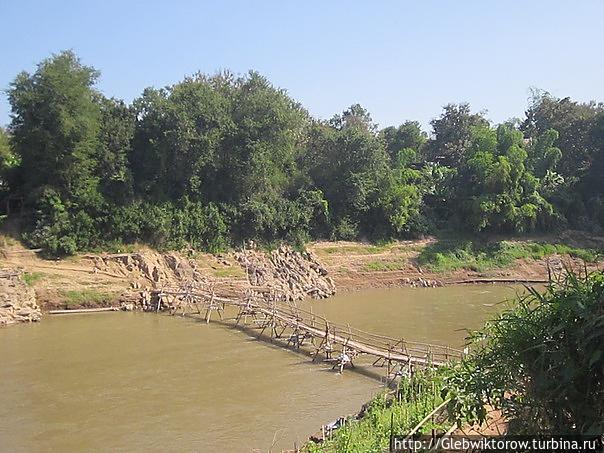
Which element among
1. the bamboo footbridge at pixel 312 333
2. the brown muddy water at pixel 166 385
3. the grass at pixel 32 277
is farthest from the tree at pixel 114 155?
the brown muddy water at pixel 166 385

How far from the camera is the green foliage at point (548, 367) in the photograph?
486 cm

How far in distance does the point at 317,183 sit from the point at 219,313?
13905mm

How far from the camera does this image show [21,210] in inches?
1042

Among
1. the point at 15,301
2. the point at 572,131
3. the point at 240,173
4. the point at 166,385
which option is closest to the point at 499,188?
the point at 572,131

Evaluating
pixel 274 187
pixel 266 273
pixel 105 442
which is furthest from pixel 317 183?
pixel 105 442

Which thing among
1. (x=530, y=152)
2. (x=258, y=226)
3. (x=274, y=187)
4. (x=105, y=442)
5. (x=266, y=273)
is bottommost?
(x=105, y=442)

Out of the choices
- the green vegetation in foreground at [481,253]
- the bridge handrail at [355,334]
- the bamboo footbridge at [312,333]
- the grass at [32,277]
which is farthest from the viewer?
the green vegetation in foreground at [481,253]

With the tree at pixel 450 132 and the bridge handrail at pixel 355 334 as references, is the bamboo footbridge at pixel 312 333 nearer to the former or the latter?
the bridge handrail at pixel 355 334

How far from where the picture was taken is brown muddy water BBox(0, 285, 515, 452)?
10711 mm

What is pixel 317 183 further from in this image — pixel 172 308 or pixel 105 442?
pixel 105 442

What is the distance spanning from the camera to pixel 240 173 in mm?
30016

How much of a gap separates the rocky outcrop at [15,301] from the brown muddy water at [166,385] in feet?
2.21

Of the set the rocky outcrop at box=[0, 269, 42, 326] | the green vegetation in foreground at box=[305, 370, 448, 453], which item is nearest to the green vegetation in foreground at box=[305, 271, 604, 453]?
the green vegetation in foreground at box=[305, 370, 448, 453]

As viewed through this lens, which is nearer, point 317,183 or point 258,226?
point 258,226
